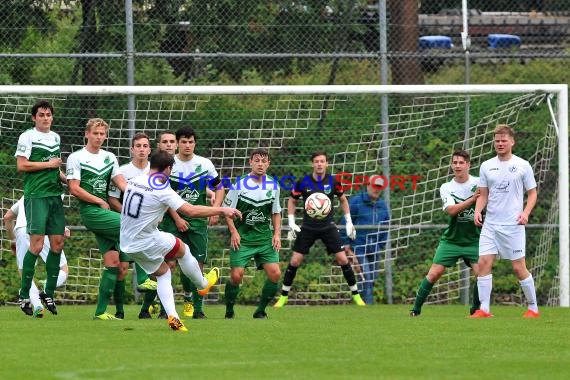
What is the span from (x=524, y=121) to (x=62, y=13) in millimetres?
7151

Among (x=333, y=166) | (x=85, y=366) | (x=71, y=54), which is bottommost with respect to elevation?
(x=85, y=366)

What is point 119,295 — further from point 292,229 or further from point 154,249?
point 292,229

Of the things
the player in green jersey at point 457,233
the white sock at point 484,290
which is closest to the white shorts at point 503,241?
the white sock at point 484,290

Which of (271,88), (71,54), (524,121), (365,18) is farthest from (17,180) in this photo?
(524,121)

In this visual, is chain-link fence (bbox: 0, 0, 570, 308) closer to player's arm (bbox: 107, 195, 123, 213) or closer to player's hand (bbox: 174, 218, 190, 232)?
player's arm (bbox: 107, 195, 123, 213)

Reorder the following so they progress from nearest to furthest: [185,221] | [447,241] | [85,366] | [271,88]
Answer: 1. [85,366]
2. [185,221]
3. [447,241]
4. [271,88]

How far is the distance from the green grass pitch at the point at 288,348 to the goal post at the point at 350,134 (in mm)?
4426

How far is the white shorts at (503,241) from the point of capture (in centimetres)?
1273

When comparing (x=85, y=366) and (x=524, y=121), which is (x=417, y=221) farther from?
(x=85, y=366)

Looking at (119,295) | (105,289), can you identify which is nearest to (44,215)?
(105,289)

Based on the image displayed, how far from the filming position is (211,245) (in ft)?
56.7

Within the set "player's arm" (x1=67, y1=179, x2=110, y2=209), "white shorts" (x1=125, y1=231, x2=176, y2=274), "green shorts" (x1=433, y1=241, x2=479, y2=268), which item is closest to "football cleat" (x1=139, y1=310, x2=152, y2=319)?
"player's arm" (x1=67, y1=179, x2=110, y2=209)

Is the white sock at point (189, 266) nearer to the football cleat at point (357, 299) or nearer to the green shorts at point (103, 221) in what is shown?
the green shorts at point (103, 221)

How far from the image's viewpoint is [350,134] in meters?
17.4
